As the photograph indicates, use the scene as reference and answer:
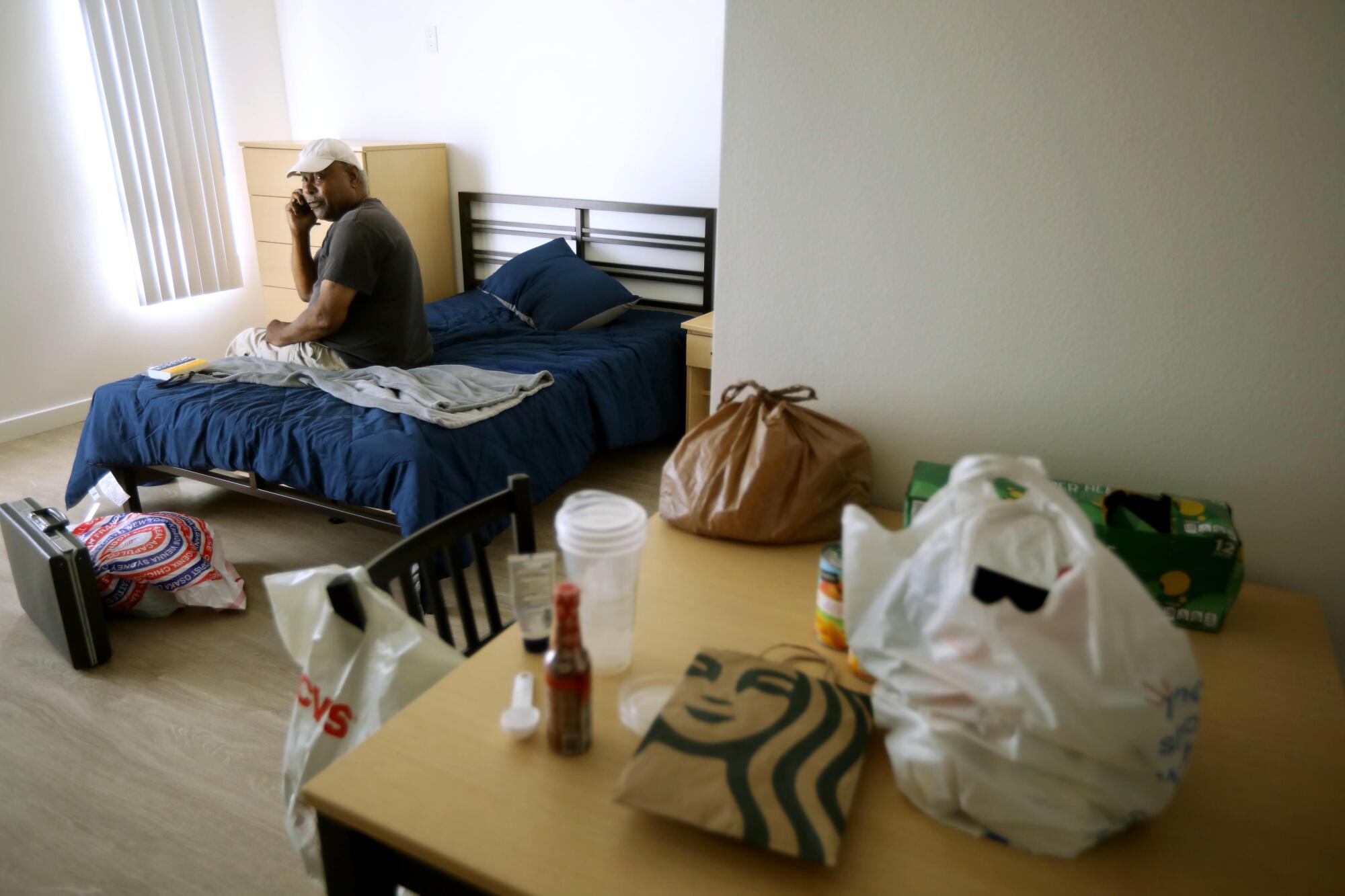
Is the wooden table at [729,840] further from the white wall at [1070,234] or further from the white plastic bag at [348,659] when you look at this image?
the white wall at [1070,234]

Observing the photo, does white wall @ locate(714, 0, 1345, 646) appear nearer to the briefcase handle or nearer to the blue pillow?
the briefcase handle

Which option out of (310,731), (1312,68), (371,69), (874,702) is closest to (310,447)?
(310,731)

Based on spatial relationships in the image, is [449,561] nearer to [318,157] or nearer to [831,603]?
[831,603]

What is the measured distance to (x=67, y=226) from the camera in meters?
3.85

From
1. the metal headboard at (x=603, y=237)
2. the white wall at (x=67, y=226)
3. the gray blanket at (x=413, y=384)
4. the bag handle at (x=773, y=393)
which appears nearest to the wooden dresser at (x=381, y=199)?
the metal headboard at (x=603, y=237)

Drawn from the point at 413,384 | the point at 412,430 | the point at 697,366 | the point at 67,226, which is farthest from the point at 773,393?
the point at 67,226

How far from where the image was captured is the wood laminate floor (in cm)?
165

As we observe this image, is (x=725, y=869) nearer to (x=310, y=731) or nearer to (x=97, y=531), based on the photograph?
(x=310, y=731)

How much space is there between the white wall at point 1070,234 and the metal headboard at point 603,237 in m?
2.16

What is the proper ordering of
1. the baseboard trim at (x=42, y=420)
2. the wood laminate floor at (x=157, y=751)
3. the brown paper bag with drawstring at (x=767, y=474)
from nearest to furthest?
the brown paper bag with drawstring at (x=767, y=474) → the wood laminate floor at (x=157, y=751) → the baseboard trim at (x=42, y=420)

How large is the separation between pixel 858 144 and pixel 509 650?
1006 mm

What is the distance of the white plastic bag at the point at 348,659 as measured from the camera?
44.1 inches

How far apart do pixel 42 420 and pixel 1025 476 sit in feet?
14.2

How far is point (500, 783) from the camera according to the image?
0.93 metres
